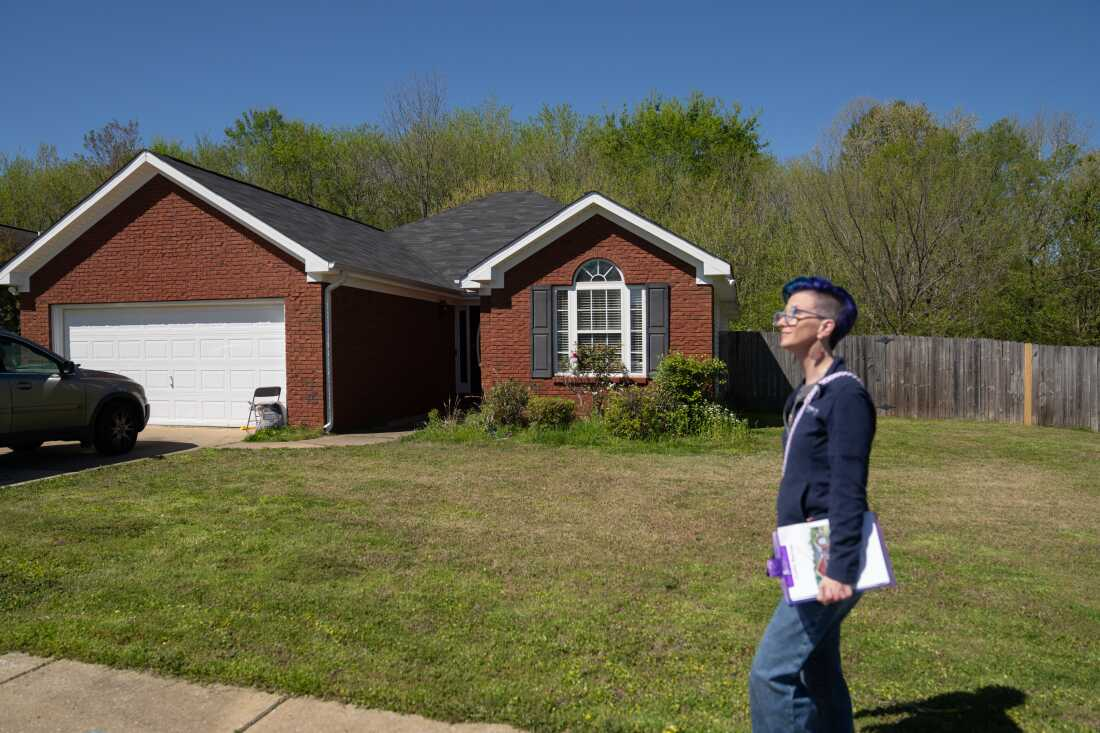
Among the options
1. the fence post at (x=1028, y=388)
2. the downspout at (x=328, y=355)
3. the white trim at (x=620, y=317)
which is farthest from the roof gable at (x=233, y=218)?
the fence post at (x=1028, y=388)

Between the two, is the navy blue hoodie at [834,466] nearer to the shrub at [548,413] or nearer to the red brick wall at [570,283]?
the shrub at [548,413]

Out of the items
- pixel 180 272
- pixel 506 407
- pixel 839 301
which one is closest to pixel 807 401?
pixel 839 301

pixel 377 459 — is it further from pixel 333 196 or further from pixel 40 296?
pixel 333 196

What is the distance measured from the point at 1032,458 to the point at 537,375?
26.8ft

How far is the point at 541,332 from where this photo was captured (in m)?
15.1

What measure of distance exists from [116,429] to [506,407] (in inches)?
235

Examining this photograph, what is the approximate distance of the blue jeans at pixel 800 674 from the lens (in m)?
2.80

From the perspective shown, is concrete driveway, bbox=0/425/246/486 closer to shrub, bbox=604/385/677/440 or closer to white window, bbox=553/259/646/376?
white window, bbox=553/259/646/376

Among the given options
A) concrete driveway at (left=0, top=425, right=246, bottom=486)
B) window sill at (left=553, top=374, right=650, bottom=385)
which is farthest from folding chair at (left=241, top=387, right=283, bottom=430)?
window sill at (left=553, top=374, right=650, bottom=385)

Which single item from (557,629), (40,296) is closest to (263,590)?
(557,629)

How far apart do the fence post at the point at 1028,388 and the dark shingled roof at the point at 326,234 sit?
12.3 metres

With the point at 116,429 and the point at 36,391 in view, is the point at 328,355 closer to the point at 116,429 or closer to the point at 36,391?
the point at 116,429

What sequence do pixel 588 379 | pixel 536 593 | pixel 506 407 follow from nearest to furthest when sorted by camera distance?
pixel 536 593 → pixel 506 407 → pixel 588 379

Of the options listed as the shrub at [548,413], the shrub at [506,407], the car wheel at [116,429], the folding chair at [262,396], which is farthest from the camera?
the folding chair at [262,396]
